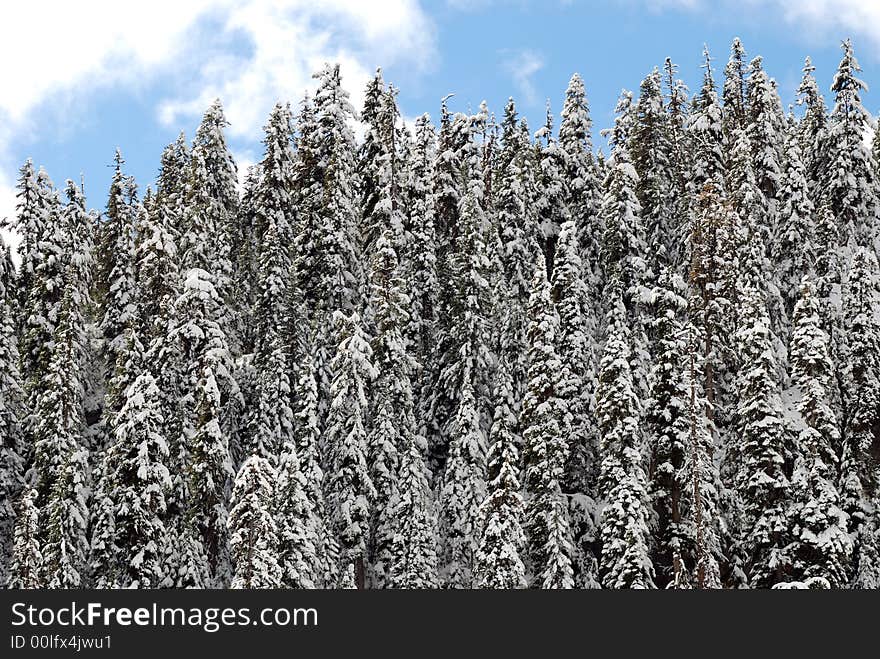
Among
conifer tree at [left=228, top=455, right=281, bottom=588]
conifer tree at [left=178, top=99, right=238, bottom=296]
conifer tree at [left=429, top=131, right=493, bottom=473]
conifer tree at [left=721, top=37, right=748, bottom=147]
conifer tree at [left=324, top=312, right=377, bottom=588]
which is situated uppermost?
conifer tree at [left=721, top=37, right=748, bottom=147]

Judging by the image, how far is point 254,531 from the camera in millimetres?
29859

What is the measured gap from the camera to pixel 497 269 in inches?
1732

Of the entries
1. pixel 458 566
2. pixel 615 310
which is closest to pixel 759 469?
pixel 615 310

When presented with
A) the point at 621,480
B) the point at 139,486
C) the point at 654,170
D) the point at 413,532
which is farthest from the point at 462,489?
the point at 654,170

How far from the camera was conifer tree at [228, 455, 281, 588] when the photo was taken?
29688 millimetres

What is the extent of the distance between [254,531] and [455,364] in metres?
13.7

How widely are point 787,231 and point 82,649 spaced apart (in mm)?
36031

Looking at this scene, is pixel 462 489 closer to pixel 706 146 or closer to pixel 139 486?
pixel 139 486

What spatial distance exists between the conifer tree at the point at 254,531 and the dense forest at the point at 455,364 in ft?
0.36

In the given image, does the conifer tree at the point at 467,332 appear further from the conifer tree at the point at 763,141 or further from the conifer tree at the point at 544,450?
the conifer tree at the point at 763,141

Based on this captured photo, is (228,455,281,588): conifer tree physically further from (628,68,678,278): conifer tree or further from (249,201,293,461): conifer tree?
(628,68,678,278): conifer tree

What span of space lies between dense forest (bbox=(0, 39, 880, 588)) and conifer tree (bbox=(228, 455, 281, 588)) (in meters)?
0.11

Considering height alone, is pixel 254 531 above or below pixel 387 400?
below

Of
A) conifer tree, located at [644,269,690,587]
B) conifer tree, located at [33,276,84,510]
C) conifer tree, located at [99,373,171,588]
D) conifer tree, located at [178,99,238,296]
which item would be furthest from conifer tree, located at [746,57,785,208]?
conifer tree, located at [33,276,84,510]
